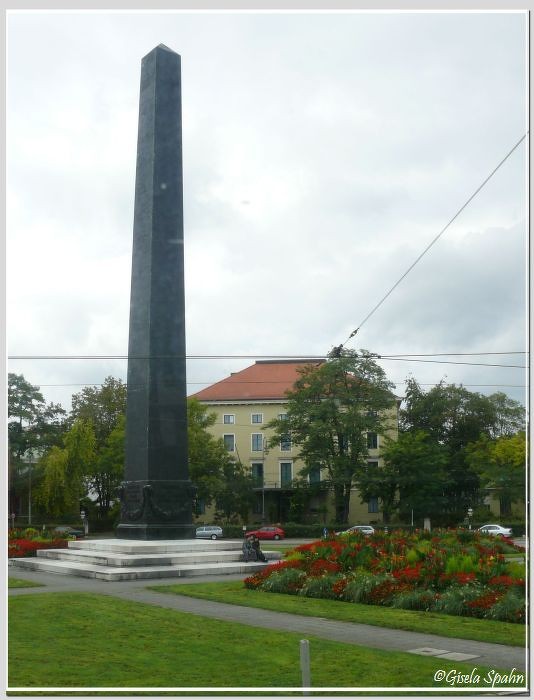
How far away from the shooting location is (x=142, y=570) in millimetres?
19750

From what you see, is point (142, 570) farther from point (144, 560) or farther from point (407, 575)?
point (407, 575)

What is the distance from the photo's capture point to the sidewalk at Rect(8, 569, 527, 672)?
1005cm

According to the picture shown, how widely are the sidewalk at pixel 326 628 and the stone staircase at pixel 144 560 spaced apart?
1.21 metres

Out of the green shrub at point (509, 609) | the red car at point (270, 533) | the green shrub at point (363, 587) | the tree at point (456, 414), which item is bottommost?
the red car at point (270, 533)

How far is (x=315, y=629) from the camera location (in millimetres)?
12148

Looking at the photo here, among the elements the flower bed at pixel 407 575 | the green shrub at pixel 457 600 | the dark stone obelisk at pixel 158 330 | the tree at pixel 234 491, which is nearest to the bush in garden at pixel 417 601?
the flower bed at pixel 407 575

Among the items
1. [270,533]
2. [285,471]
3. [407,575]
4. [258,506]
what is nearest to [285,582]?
[407,575]

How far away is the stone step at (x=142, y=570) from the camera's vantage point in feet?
63.2

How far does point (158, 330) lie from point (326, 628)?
42.2ft

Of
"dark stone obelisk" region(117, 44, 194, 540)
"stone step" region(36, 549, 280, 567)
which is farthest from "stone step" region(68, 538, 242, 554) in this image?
"dark stone obelisk" region(117, 44, 194, 540)

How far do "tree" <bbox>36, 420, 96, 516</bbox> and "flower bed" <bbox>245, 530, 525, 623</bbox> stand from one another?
3670cm

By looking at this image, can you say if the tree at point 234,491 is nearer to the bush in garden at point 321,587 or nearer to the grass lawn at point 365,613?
the grass lawn at point 365,613

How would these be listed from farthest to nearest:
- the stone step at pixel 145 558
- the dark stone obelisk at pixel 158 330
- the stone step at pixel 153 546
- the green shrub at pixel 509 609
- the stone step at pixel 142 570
A: 1. the dark stone obelisk at pixel 158 330
2. the stone step at pixel 153 546
3. the stone step at pixel 145 558
4. the stone step at pixel 142 570
5. the green shrub at pixel 509 609

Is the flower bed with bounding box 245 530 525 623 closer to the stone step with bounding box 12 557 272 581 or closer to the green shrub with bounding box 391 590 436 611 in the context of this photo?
the green shrub with bounding box 391 590 436 611
